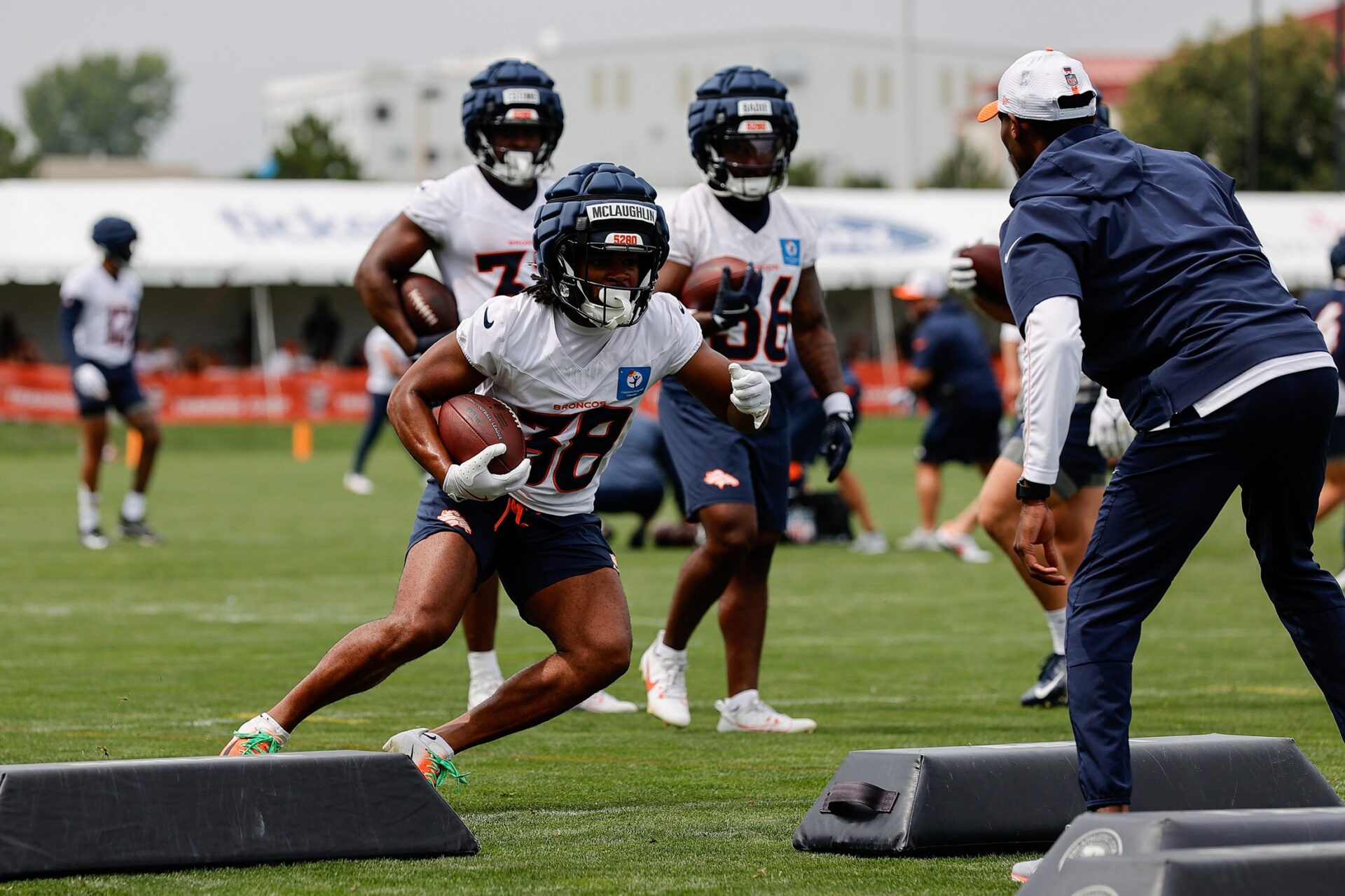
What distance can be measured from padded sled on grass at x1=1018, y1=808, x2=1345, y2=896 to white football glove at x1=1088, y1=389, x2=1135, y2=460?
3.04 metres

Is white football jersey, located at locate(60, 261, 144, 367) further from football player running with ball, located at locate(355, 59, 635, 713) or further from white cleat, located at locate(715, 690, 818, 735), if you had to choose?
white cleat, located at locate(715, 690, 818, 735)

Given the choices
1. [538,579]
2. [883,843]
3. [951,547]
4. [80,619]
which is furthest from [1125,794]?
[951,547]

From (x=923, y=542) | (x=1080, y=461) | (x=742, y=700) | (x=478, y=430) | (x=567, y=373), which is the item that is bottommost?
(x=923, y=542)

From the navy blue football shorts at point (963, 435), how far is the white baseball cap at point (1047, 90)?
9601mm

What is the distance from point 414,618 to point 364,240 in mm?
29324

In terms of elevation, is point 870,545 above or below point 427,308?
below

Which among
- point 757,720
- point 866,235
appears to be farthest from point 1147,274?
point 866,235

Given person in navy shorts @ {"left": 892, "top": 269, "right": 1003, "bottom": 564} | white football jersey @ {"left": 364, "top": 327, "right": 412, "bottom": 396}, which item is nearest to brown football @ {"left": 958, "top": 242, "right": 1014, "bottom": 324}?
person in navy shorts @ {"left": 892, "top": 269, "right": 1003, "bottom": 564}

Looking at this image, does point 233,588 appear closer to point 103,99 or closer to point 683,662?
point 683,662

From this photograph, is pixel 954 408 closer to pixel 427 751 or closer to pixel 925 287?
pixel 925 287

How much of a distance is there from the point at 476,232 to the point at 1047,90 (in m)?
3.18

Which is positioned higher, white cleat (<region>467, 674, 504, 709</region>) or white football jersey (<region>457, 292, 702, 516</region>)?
white football jersey (<region>457, 292, 702, 516</region>)

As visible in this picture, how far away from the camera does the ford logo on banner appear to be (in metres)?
36.0

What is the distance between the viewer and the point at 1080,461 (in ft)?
26.0
